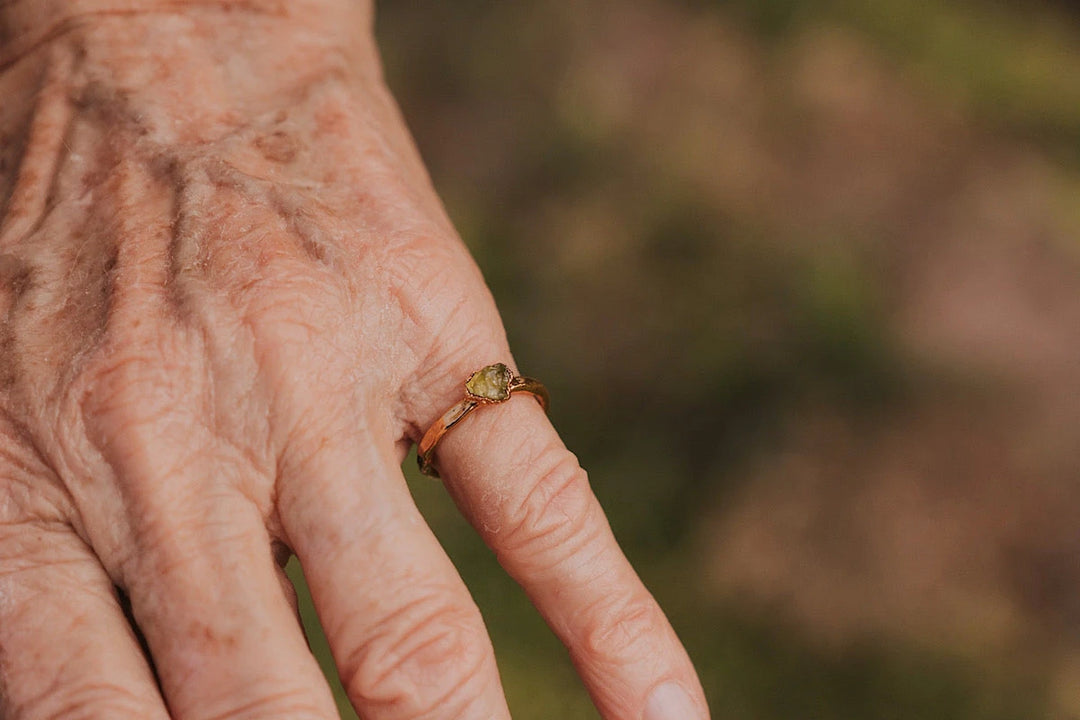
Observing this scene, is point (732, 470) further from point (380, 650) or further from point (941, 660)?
point (380, 650)

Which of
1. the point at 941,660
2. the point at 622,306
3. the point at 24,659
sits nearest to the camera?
the point at 24,659

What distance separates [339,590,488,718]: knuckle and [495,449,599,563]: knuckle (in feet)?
0.50

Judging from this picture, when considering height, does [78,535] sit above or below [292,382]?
below

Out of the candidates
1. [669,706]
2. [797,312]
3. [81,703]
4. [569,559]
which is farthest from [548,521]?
[797,312]

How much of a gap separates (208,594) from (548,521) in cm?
43

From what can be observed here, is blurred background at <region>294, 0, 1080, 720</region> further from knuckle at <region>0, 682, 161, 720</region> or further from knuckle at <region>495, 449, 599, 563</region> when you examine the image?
knuckle at <region>0, 682, 161, 720</region>

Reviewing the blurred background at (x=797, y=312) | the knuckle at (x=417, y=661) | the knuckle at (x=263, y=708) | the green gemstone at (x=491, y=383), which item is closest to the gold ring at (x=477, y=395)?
the green gemstone at (x=491, y=383)

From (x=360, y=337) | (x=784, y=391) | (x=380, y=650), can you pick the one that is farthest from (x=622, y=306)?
(x=380, y=650)

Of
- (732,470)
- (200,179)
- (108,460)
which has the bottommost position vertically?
(732,470)

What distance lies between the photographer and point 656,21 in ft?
8.93

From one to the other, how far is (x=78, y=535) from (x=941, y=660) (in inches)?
65.8

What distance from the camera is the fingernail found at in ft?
3.87

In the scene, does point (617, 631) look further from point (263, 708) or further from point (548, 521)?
point (263, 708)

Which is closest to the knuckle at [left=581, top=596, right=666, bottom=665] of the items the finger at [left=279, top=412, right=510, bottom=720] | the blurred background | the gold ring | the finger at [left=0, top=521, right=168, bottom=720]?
the finger at [left=279, top=412, right=510, bottom=720]
